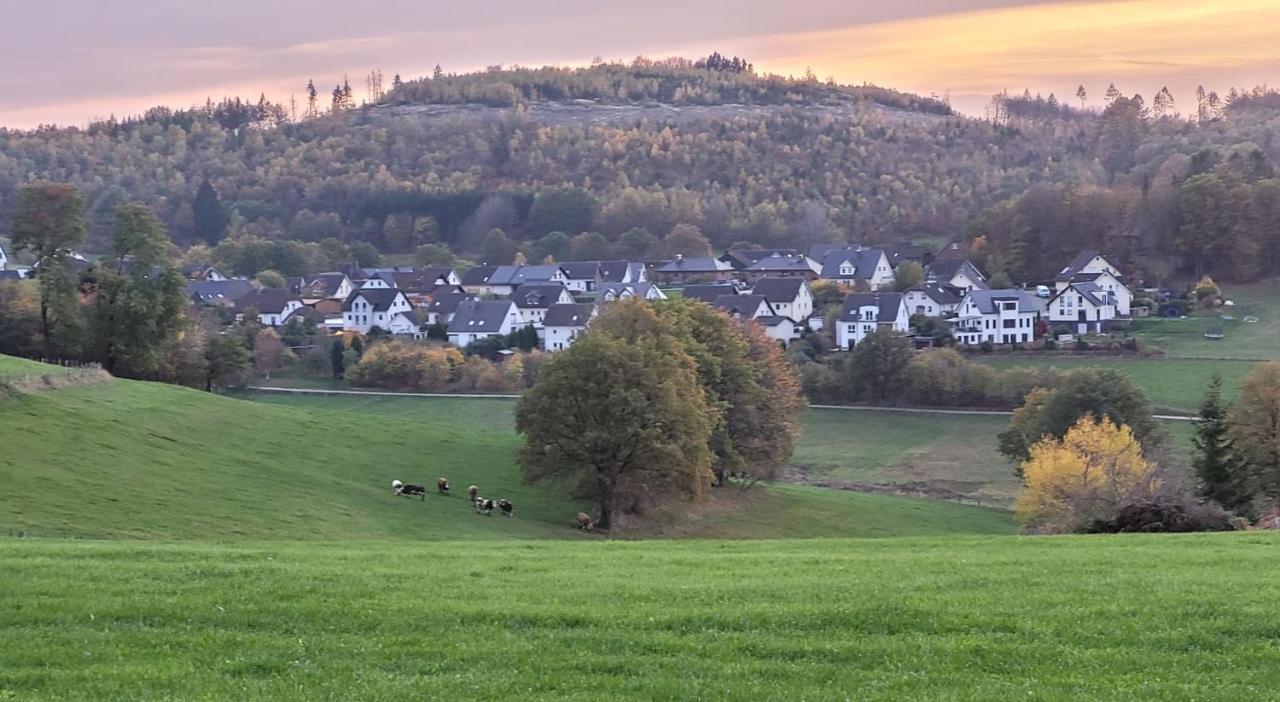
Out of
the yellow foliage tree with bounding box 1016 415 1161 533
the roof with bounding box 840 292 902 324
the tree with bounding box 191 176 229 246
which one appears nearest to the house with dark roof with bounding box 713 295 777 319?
the roof with bounding box 840 292 902 324

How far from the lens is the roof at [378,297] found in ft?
409

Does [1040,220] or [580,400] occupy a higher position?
[1040,220]

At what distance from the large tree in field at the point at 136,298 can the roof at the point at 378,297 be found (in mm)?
59813

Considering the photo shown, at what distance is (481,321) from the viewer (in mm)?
116062

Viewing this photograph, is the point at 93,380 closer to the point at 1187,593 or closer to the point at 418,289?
the point at 1187,593

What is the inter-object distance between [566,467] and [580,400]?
8.31ft

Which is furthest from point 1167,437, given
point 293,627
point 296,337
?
point 296,337

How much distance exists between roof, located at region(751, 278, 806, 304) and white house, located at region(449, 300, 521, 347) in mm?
22721

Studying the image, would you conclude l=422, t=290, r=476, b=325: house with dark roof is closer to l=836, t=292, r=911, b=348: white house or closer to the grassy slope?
l=836, t=292, r=911, b=348: white house

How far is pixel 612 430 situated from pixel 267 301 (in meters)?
87.4

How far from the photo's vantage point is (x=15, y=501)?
3144cm

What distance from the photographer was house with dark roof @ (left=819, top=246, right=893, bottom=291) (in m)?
146

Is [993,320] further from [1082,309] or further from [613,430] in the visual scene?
[613,430]

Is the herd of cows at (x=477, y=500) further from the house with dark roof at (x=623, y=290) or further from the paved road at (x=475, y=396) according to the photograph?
the house with dark roof at (x=623, y=290)
